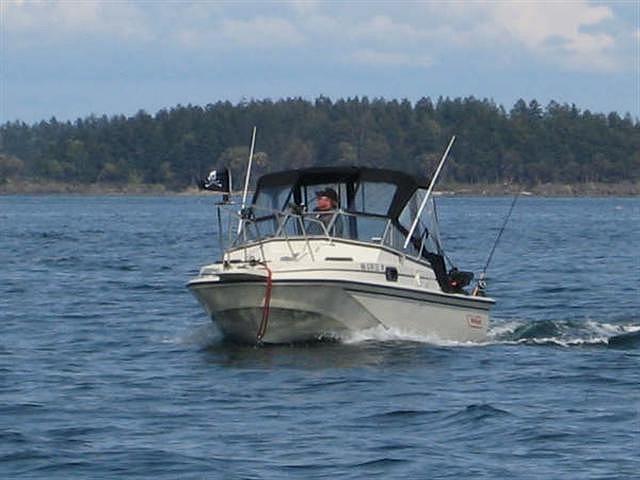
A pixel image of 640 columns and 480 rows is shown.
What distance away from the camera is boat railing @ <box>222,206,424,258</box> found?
79.4 feet

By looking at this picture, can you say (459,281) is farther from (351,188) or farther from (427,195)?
(351,188)

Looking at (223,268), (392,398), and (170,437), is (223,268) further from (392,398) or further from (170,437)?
(170,437)

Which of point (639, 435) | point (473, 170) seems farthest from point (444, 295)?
point (473, 170)

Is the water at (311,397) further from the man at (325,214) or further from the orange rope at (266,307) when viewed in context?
the man at (325,214)

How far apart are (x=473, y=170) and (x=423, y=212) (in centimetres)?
17373

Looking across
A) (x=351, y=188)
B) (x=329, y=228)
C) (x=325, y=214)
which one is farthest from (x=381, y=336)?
(x=351, y=188)

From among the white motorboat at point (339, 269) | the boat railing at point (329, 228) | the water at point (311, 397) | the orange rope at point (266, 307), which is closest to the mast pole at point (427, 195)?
the white motorboat at point (339, 269)

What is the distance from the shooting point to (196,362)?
75.8ft

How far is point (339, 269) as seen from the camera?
23406 mm

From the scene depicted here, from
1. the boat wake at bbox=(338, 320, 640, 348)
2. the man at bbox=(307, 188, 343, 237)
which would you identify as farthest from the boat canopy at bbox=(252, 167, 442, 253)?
the boat wake at bbox=(338, 320, 640, 348)

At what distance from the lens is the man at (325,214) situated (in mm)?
24328

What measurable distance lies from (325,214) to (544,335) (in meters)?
4.70

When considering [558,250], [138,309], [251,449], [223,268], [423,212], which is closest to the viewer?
[251,449]

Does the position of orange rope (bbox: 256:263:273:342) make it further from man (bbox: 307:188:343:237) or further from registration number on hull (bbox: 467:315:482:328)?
registration number on hull (bbox: 467:315:482:328)
